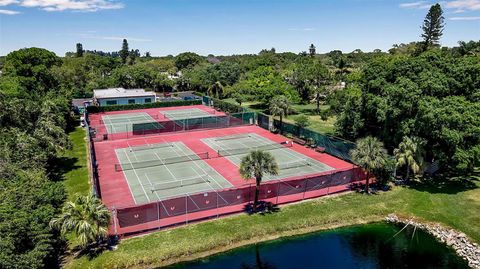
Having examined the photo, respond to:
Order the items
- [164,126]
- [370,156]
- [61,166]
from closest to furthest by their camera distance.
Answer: [370,156] → [61,166] → [164,126]

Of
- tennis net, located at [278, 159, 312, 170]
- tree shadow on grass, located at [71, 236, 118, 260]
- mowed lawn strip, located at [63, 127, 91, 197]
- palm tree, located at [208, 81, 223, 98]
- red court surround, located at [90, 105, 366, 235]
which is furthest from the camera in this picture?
palm tree, located at [208, 81, 223, 98]

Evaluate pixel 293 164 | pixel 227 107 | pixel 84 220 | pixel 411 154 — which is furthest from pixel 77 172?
pixel 227 107

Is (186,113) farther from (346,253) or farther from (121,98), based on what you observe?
(346,253)

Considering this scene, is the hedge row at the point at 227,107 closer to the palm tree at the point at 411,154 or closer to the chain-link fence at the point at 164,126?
the chain-link fence at the point at 164,126

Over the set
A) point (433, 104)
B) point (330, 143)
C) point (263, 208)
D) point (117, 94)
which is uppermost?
point (433, 104)

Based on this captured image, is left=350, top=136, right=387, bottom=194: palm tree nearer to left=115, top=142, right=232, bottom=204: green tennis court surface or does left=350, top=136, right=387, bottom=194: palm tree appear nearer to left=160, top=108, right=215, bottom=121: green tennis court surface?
left=115, top=142, right=232, bottom=204: green tennis court surface

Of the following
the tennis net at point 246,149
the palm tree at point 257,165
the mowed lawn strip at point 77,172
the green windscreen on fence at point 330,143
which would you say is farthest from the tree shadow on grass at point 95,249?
the green windscreen on fence at point 330,143

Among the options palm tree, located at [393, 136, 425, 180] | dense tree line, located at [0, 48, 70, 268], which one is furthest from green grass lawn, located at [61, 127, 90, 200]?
palm tree, located at [393, 136, 425, 180]
